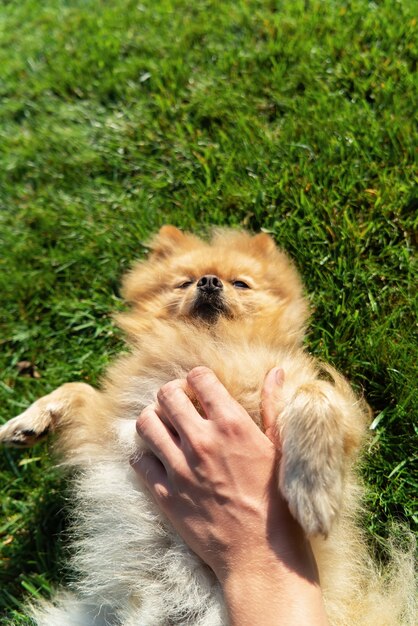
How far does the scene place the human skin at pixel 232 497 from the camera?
200 cm

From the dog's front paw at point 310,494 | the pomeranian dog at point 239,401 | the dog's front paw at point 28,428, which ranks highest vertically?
the dog's front paw at point 310,494

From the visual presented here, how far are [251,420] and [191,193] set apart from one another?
2.21m

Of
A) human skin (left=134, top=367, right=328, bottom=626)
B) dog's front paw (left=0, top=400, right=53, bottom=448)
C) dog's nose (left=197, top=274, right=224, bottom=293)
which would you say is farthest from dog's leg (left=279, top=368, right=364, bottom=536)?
dog's front paw (left=0, top=400, right=53, bottom=448)

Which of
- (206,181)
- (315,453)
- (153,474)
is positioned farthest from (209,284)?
(206,181)

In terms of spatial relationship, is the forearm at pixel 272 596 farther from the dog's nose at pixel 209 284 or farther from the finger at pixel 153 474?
the dog's nose at pixel 209 284

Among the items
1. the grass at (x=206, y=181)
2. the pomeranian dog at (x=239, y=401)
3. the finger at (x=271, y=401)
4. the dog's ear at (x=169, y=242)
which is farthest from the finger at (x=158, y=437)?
the dog's ear at (x=169, y=242)

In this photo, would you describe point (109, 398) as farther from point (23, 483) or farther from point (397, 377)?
point (397, 377)

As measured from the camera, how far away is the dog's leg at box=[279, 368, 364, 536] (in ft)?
6.77

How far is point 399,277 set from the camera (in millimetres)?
3344

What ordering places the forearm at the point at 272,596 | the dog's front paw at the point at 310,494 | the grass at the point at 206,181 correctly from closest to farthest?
the forearm at the point at 272,596, the dog's front paw at the point at 310,494, the grass at the point at 206,181

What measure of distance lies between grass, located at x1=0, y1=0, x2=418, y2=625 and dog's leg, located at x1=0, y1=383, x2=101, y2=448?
19.9 inches

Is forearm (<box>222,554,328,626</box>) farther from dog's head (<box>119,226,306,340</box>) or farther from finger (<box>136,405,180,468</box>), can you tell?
dog's head (<box>119,226,306,340</box>)

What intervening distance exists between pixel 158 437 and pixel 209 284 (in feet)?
3.18

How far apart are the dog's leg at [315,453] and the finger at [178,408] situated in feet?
1.31
